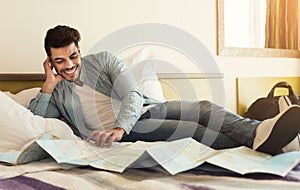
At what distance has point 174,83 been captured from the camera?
2480 millimetres

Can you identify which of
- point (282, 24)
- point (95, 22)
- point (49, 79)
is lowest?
point (49, 79)

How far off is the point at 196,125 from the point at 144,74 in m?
0.57

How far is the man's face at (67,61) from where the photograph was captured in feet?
5.61

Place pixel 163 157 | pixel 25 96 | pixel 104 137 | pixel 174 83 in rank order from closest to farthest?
pixel 163 157 < pixel 104 137 < pixel 25 96 < pixel 174 83

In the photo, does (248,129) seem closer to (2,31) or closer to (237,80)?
(2,31)

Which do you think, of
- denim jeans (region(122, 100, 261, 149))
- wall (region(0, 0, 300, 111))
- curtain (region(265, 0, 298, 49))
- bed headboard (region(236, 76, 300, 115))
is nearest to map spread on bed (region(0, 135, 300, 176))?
denim jeans (region(122, 100, 261, 149))

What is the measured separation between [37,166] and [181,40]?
1.70m

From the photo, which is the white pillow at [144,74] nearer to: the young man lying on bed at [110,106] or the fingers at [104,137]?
the young man lying on bed at [110,106]

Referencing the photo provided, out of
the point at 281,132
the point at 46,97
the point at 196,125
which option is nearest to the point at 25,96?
the point at 46,97

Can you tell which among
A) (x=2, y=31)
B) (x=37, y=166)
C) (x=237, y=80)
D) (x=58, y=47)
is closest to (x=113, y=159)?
(x=37, y=166)

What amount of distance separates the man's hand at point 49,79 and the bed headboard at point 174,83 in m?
0.18

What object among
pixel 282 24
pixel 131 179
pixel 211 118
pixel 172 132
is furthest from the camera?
pixel 282 24

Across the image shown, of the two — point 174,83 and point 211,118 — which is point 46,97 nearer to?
point 211,118

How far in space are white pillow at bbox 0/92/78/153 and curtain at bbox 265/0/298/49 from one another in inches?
89.3
